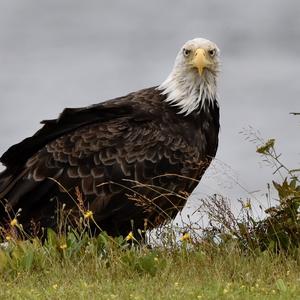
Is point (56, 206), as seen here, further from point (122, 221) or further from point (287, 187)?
point (287, 187)

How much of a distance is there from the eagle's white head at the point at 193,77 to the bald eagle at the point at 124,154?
0.5 inches

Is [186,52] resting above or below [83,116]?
above

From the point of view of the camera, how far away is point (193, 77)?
11609mm

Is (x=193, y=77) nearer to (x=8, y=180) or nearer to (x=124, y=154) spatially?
(x=124, y=154)

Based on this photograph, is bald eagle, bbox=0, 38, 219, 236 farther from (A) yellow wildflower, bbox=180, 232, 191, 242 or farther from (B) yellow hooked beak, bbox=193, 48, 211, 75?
(A) yellow wildflower, bbox=180, 232, 191, 242

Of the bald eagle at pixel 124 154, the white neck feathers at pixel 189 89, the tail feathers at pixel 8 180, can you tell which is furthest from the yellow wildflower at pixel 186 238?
the tail feathers at pixel 8 180

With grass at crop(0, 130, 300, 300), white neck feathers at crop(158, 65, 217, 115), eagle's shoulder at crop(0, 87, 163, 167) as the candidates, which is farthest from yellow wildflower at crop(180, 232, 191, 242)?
white neck feathers at crop(158, 65, 217, 115)

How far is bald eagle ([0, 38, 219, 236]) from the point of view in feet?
35.8

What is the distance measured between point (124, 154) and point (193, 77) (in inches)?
55.3

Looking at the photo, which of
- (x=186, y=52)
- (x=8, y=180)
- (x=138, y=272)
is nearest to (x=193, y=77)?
(x=186, y=52)

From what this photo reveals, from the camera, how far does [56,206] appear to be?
1115 cm

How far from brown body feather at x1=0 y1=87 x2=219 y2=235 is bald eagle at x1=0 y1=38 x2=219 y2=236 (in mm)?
Result: 12

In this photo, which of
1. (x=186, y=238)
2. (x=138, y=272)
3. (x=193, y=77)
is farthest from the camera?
(x=193, y=77)

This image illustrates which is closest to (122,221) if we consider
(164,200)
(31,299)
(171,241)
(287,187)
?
(164,200)
